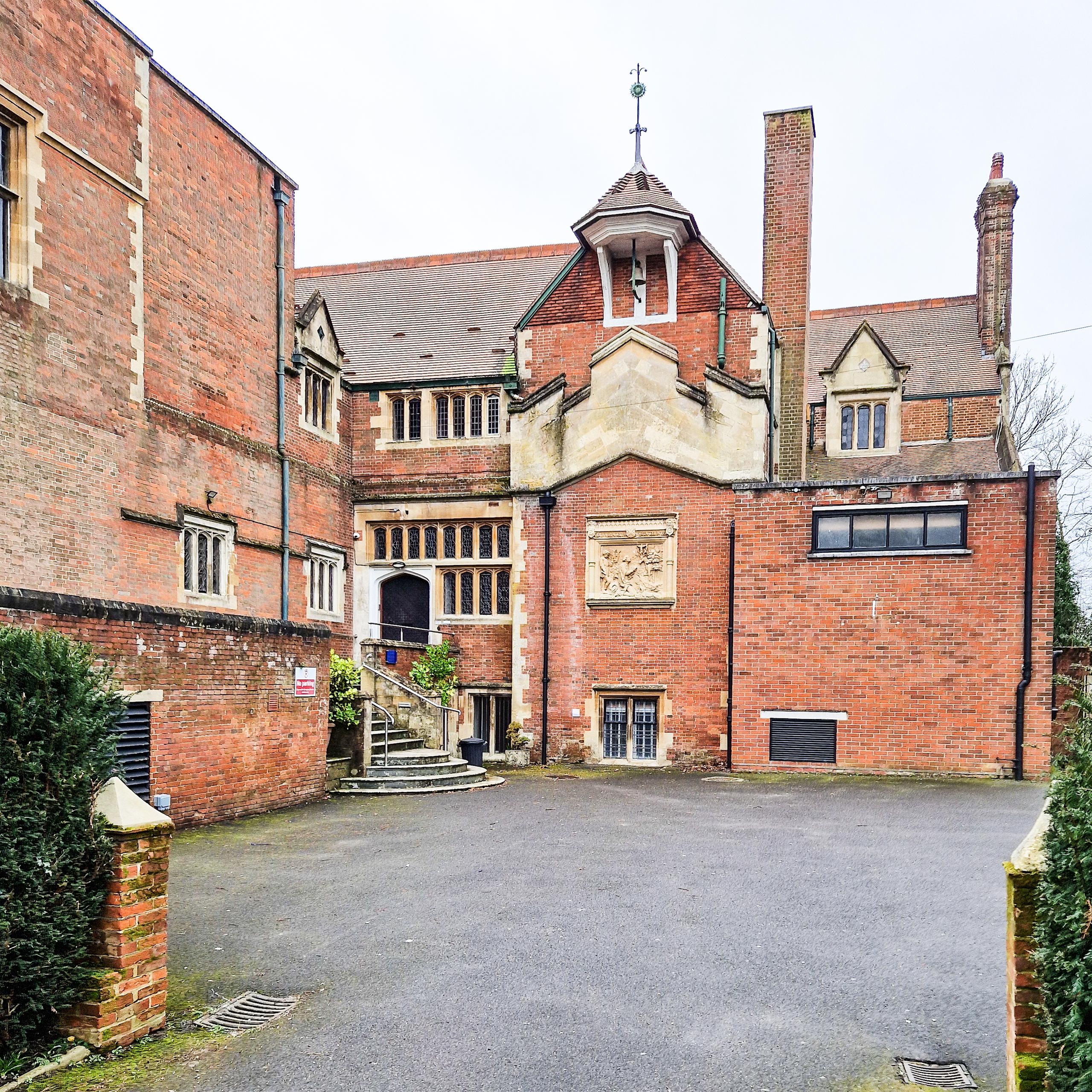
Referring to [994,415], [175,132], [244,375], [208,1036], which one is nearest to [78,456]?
[244,375]

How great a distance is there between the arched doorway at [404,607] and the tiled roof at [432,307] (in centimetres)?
460

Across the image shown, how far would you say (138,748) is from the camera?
33.2 ft

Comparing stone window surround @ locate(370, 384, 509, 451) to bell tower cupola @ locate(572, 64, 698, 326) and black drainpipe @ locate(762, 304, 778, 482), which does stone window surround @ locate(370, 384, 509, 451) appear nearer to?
bell tower cupola @ locate(572, 64, 698, 326)

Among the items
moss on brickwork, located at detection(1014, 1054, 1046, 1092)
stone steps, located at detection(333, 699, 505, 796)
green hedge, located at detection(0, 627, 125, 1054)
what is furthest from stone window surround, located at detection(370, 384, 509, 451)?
moss on brickwork, located at detection(1014, 1054, 1046, 1092)

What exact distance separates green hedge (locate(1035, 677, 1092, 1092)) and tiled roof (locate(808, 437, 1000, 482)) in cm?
1885

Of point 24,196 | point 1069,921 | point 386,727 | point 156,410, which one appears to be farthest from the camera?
point 386,727

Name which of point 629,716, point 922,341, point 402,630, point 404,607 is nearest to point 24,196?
point 404,607

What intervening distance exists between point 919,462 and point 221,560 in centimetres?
1687

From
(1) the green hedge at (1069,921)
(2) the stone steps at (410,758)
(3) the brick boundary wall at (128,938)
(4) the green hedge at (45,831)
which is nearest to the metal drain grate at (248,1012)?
(3) the brick boundary wall at (128,938)

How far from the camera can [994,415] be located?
24.0 meters

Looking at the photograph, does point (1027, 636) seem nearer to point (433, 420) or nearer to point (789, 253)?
point (789, 253)

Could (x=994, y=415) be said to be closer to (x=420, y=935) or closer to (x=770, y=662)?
(x=770, y=662)

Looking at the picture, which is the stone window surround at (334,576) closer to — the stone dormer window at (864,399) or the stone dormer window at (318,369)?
the stone dormer window at (318,369)

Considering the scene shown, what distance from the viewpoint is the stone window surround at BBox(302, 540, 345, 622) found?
62.8ft
